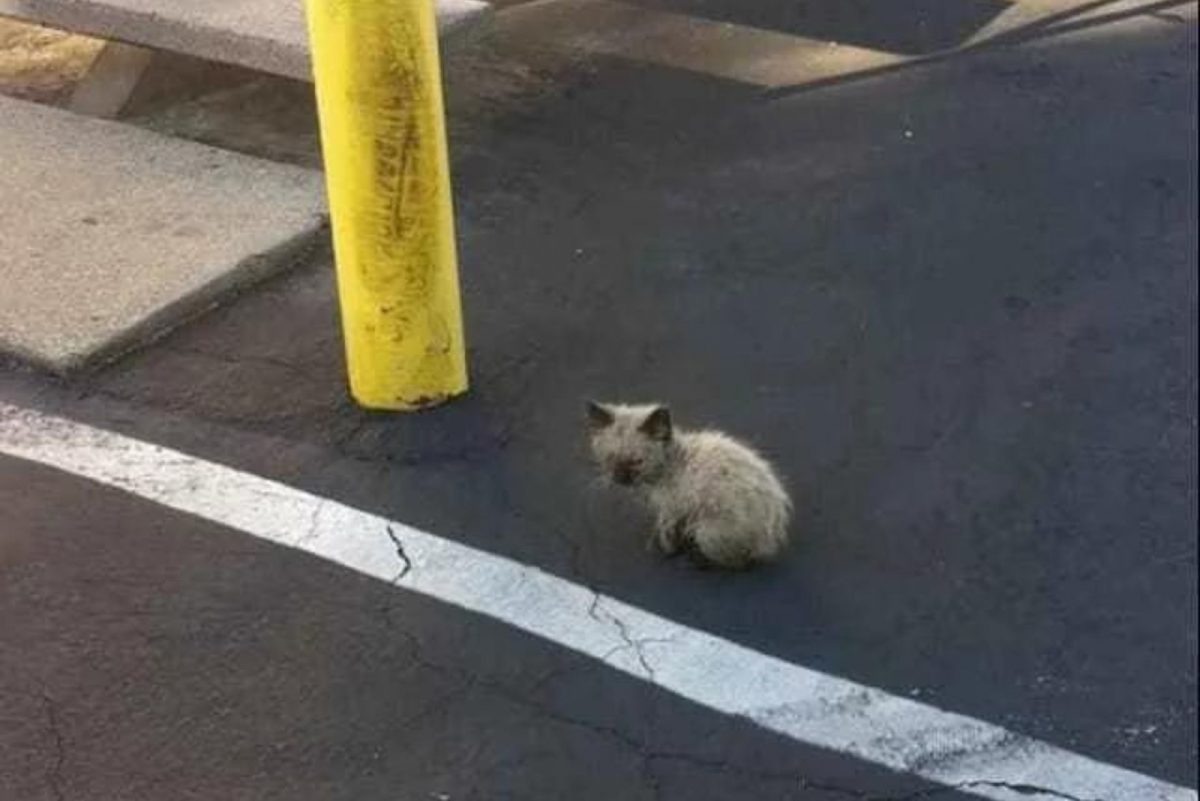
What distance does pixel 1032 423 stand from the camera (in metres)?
4.91

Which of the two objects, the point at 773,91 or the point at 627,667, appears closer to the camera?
the point at 627,667

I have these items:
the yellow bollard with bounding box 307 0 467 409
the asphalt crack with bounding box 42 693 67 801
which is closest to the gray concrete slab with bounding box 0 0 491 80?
the yellow bollard with bounding box 307 0 467 409

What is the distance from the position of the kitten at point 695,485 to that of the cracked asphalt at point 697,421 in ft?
0.32

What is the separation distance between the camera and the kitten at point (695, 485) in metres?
4.29

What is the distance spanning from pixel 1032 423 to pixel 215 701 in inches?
86.7

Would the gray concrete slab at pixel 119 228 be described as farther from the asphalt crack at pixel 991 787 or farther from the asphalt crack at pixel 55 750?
the asphalt crack at pixel 991 787

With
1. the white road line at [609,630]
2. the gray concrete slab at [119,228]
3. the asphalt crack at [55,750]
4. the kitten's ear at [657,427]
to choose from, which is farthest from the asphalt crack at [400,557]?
the gray concrete slab at [119,228]

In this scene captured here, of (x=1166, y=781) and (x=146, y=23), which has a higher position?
(x=146, y=23)

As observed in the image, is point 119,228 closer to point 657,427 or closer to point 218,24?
point 218,24

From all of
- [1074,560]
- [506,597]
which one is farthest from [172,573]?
[1074,560]

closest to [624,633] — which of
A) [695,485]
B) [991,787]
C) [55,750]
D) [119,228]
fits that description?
[695,485]

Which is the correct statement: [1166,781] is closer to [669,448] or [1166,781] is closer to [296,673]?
[669,448]

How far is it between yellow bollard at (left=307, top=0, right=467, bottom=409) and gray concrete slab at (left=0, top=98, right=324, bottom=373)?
2.69 ft

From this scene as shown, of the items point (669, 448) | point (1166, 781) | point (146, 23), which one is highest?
point (146, 23)
